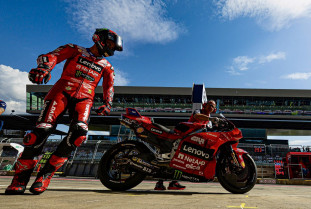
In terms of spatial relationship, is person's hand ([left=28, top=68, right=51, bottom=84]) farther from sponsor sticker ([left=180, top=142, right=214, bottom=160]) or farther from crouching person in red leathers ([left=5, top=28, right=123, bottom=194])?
sponsor sticker ([left=180, top=142, right=214, bottom=160])

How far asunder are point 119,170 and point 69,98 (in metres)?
1.25

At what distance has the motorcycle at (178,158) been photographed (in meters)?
3.33

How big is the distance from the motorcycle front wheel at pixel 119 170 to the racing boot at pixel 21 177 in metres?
0.94

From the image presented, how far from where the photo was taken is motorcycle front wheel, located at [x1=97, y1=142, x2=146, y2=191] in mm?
3308

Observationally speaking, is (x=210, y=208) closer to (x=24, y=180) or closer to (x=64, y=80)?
(x=24, y=180)

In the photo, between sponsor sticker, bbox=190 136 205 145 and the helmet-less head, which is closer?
sponsor sticker, bbox=190 136 205 145

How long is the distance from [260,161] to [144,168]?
12.0 m

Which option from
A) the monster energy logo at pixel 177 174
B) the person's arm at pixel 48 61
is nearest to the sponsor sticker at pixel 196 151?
the monster energy logo at pixel 177 174

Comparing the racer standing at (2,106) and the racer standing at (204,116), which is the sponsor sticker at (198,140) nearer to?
the racer standing at (204,116)

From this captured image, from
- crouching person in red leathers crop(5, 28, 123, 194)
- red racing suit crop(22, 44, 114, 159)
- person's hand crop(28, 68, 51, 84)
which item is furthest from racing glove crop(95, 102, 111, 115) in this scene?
person's hand crop(28, 68, 51, 84)

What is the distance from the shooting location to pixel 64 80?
320 centimetres

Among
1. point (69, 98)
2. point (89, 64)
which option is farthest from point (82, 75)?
point (69, 98)

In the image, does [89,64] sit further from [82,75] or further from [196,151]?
[196,151]

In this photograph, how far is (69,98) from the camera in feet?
10.2
